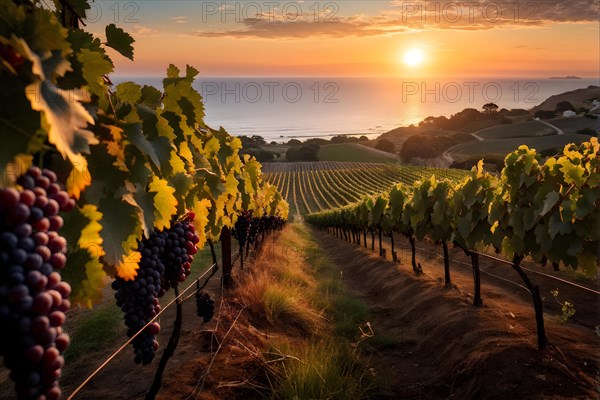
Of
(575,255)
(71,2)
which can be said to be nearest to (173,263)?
(71,2)

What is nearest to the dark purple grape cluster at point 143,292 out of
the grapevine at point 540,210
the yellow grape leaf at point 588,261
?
the grapevine at point 540,210

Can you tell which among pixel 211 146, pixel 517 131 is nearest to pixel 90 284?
pixel 211 146

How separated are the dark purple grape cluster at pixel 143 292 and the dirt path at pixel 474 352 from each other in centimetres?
323

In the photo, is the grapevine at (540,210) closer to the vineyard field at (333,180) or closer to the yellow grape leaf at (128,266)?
the yellow grape leaf at (128,266)

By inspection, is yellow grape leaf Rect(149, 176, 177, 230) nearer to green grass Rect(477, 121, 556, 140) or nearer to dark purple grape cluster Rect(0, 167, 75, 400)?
dark purple grape cluster Rect(0, 167, 75, 400)

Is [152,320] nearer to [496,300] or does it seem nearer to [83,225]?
[83,225]

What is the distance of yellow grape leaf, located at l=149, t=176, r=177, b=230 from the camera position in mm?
2900

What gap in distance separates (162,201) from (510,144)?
409ft

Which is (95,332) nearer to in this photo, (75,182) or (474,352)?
(474,352)

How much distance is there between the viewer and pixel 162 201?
9.62 ft

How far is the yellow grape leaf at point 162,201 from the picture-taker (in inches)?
114

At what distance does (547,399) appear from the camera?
4.70 metres

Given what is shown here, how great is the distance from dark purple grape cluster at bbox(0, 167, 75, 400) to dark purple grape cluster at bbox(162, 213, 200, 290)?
181 centimetres

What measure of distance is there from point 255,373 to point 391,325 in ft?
17.5
